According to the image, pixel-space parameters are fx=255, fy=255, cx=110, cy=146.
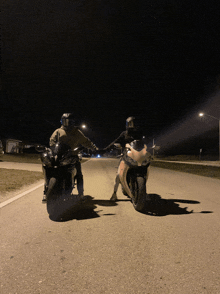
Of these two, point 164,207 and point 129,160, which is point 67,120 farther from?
point 164,207

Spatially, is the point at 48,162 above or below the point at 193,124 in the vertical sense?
below

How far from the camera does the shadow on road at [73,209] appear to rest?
16.9 ft

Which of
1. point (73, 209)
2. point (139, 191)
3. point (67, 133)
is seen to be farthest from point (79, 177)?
point (139, 191)

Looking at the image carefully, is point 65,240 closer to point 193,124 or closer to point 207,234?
point 207,234

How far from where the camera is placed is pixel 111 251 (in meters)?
3.44

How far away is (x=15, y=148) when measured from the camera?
194ft

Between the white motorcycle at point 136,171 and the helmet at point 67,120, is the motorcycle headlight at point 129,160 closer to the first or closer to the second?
the white motorcycle at point 136,171

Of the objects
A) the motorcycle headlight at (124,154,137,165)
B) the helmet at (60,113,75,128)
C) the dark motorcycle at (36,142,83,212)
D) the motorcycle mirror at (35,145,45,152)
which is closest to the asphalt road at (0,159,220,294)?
the dark motorcycle at (36,142,83,212)

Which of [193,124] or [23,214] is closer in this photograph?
[23,214]

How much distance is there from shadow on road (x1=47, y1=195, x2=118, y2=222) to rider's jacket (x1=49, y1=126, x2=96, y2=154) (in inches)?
48.0

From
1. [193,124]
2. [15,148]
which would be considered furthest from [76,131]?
[193,124]

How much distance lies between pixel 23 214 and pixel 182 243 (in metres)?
3.43

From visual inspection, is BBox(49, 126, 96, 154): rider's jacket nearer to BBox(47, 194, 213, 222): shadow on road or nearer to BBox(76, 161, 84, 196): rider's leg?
BBox(76, 161, 84, 196): rider's leg

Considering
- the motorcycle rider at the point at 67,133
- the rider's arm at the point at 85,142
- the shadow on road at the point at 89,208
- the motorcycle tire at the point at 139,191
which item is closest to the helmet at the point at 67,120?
the motorcycle rider at the point at 67,133
